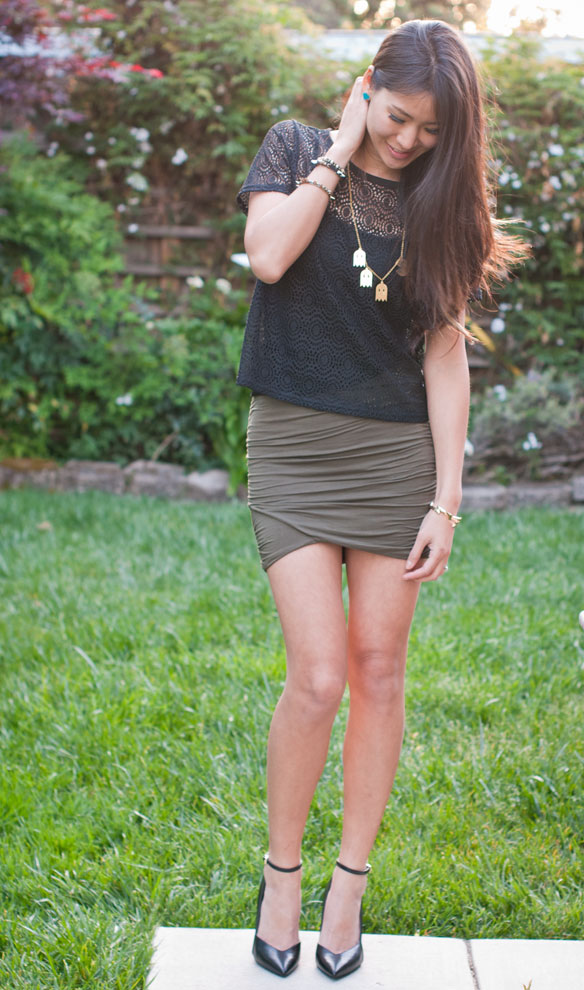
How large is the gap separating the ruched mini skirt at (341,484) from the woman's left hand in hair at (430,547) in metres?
→ 0.02

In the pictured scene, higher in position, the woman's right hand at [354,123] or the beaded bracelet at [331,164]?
the woman's right hand at [354,123]

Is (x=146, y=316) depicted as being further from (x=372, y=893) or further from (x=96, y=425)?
(x=372, y=893)

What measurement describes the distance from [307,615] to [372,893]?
2.34 feet

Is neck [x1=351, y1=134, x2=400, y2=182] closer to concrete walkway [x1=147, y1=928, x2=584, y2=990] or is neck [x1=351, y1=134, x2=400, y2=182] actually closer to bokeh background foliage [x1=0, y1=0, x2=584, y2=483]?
concrete walkway [x1=147, y1=928, x2=584, y2=990]

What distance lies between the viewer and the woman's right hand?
169cm

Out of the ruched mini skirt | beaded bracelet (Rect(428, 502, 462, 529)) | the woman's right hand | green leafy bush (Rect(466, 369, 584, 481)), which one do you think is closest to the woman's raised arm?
the woman's right hand

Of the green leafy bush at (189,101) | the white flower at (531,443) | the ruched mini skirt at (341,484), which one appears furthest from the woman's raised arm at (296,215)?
the green leafy bush at (189,101)

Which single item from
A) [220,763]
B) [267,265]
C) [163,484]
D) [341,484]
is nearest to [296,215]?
[267,265]

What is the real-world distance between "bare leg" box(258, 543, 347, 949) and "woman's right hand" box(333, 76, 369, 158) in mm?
737

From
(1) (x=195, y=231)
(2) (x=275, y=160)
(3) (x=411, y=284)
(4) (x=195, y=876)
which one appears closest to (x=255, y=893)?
(4) (x=195, y=876)

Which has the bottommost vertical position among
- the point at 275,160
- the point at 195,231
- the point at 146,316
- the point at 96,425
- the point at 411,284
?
the point at 96,425

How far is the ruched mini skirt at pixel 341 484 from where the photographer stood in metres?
1.77

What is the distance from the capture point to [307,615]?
172 centimetres

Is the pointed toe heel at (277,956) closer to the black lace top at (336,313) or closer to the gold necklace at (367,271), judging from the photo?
the black lace top at (336,313)
